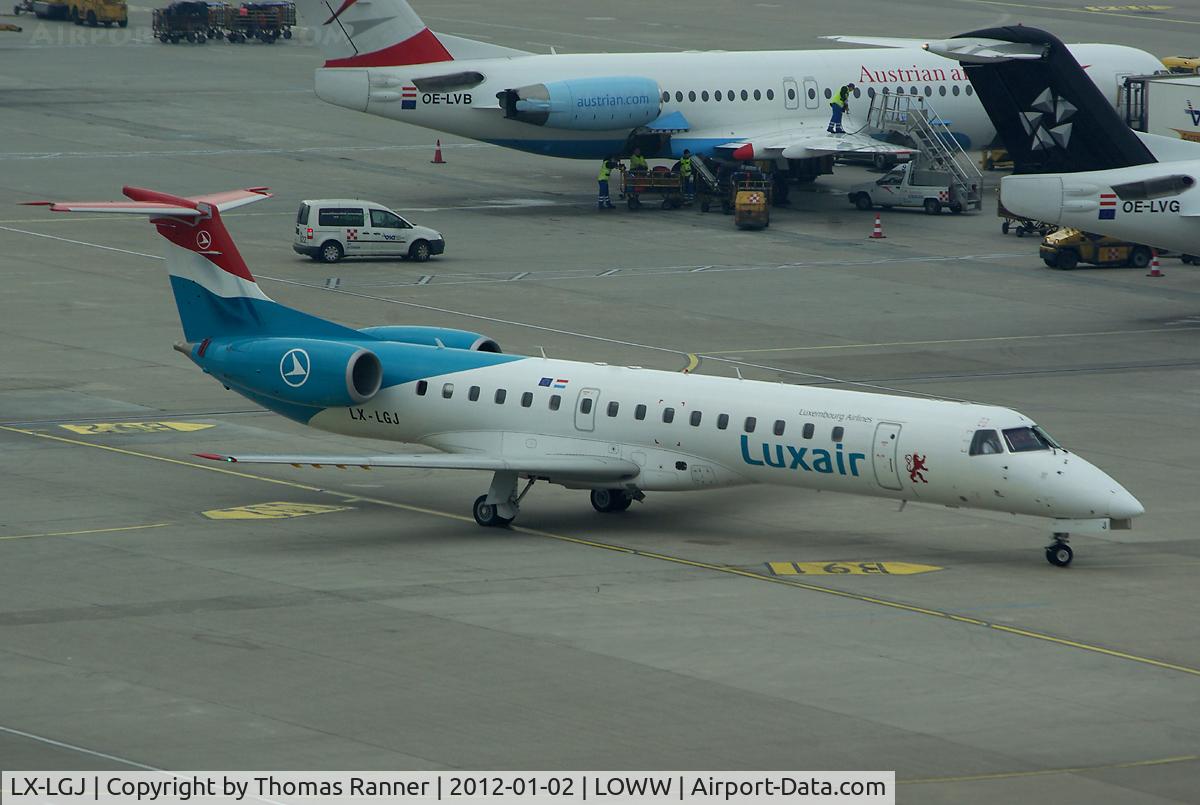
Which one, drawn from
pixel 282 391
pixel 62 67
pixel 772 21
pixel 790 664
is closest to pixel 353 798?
pixel 790 664

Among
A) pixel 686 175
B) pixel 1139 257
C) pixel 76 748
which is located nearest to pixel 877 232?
pixel 686 175

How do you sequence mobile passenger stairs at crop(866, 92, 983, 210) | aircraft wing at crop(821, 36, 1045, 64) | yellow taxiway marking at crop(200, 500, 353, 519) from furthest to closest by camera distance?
mobile passenger stairs at crop(866, 92, 983, 210), aircraft wing at crop(821, 36, 1045, 64), yellow taxiway marking at crop(200, 500, 353, 519)

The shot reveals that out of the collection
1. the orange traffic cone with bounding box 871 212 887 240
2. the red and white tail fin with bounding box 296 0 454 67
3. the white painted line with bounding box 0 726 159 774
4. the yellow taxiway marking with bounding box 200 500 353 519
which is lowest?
the yellow taxiway marking with bounding box 200 500 353 519

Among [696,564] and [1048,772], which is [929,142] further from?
[1048,772]

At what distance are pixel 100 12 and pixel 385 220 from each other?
56303 mm

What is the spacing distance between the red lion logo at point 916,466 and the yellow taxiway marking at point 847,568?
1355mm

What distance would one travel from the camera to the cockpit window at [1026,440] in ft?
96.6

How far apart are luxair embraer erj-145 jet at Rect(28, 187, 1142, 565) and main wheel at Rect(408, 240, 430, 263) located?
70.5 ft

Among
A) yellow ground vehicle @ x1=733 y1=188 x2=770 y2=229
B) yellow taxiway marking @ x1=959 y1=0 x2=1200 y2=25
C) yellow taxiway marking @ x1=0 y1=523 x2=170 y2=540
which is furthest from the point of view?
yellow taxiway marking @ x1=959 y1=0 x2=1200 y2=25

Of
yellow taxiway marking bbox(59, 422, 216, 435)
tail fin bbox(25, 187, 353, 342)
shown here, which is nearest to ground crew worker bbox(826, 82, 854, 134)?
yellow taxiway marking bbox(59, 422, 216, 435)

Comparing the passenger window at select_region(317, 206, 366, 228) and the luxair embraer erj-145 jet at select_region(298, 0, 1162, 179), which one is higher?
the luxair embraer erj-145 jet at select_region(298, 0, 1162, 179)

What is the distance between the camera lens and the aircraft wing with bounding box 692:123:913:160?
66.4 metres

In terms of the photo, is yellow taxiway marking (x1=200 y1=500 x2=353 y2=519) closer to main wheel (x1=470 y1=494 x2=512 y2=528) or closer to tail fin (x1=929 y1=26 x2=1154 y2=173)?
main wheel (x1=470 y1=494 x2=512 y2=528)

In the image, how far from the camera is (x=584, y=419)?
3247cm
